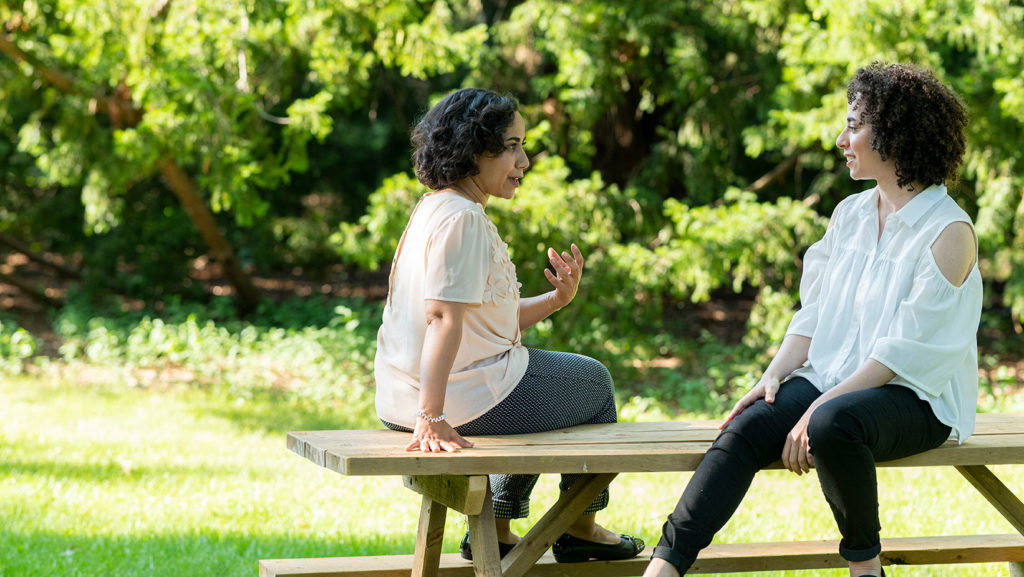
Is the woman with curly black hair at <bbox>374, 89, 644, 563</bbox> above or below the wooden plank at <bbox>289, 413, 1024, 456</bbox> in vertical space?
above

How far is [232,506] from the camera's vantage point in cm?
481

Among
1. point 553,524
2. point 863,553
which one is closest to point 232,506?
point 553,524

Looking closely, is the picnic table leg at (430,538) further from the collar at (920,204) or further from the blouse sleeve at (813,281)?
the collar at (920,204)

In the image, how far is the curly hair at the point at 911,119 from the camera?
3018 millimetres

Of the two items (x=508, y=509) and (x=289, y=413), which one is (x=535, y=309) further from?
(x=289, y=413)

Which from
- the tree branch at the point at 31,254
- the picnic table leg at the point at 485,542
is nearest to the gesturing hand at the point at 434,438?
the picnic table leg at the point at 485,542

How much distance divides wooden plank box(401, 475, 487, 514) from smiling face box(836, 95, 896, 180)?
1.36 metres

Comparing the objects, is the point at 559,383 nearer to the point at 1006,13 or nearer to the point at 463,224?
the point at 463,224

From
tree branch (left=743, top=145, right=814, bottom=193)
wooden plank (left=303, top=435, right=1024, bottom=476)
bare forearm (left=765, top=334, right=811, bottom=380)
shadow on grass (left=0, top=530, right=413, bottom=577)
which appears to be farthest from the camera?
tree branch (left=743, top=145, right=814, bottom=193)

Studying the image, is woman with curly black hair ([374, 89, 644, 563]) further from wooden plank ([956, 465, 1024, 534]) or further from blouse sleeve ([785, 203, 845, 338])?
wooden plank ([956, 465, 1024, 534])

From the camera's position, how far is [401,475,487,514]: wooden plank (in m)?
2.75

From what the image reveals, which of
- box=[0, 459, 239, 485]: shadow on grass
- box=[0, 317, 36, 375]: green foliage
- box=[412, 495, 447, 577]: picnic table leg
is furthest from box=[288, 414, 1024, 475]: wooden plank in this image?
box=[0, 317, 36, 375]: green foliage

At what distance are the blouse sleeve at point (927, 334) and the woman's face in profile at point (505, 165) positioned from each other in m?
1.07

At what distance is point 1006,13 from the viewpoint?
7012 mm
